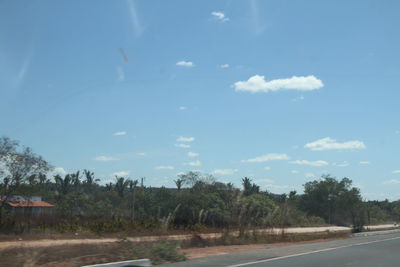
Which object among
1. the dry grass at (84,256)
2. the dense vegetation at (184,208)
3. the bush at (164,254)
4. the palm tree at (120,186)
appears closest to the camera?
the dry grass at (84,256)

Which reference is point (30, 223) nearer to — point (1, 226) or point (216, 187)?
point (1, 226)

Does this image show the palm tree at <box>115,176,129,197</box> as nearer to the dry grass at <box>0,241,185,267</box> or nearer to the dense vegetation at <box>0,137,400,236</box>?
the dense vegetation at <box>0,137,400,236</box>

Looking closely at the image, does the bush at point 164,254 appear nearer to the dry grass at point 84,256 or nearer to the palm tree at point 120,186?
the dry grass at point 84,256

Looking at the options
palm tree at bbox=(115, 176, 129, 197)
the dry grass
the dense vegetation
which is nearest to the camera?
the dry grass

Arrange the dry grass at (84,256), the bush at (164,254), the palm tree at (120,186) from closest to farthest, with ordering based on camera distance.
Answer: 1. the dry grass at (84,256)
2. the bush at (164,254)
3. the palm tree at (120,186)

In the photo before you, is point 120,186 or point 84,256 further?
point 120,186

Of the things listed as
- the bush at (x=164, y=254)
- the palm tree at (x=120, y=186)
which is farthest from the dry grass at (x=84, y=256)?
the palm tree at (x=120, y=186)

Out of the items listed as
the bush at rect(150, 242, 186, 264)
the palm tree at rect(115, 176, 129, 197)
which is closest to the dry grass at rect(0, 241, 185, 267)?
the bush at rect(150, 242, 186, 264)

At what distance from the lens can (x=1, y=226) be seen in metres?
26.9

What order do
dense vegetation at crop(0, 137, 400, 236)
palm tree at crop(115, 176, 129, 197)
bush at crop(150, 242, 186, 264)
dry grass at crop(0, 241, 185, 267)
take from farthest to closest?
palm tree at crop(115, 176, 129, 197) → dense vegetation at crop(0, 137, 400, 236) → bush at crop(150, 242, 186, 264) → dry grass at crop(0, 241, 185, 267)

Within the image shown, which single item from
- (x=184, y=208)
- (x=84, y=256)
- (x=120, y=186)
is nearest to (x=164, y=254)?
(x=84, y=256)

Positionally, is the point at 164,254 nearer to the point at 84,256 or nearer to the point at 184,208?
the point at 84,256

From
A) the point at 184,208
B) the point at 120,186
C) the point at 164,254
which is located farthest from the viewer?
the point at 120,186

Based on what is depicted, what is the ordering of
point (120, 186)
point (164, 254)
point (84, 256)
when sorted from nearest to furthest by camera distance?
point (84, 256)
point (164, 254)
point (120, 186)
